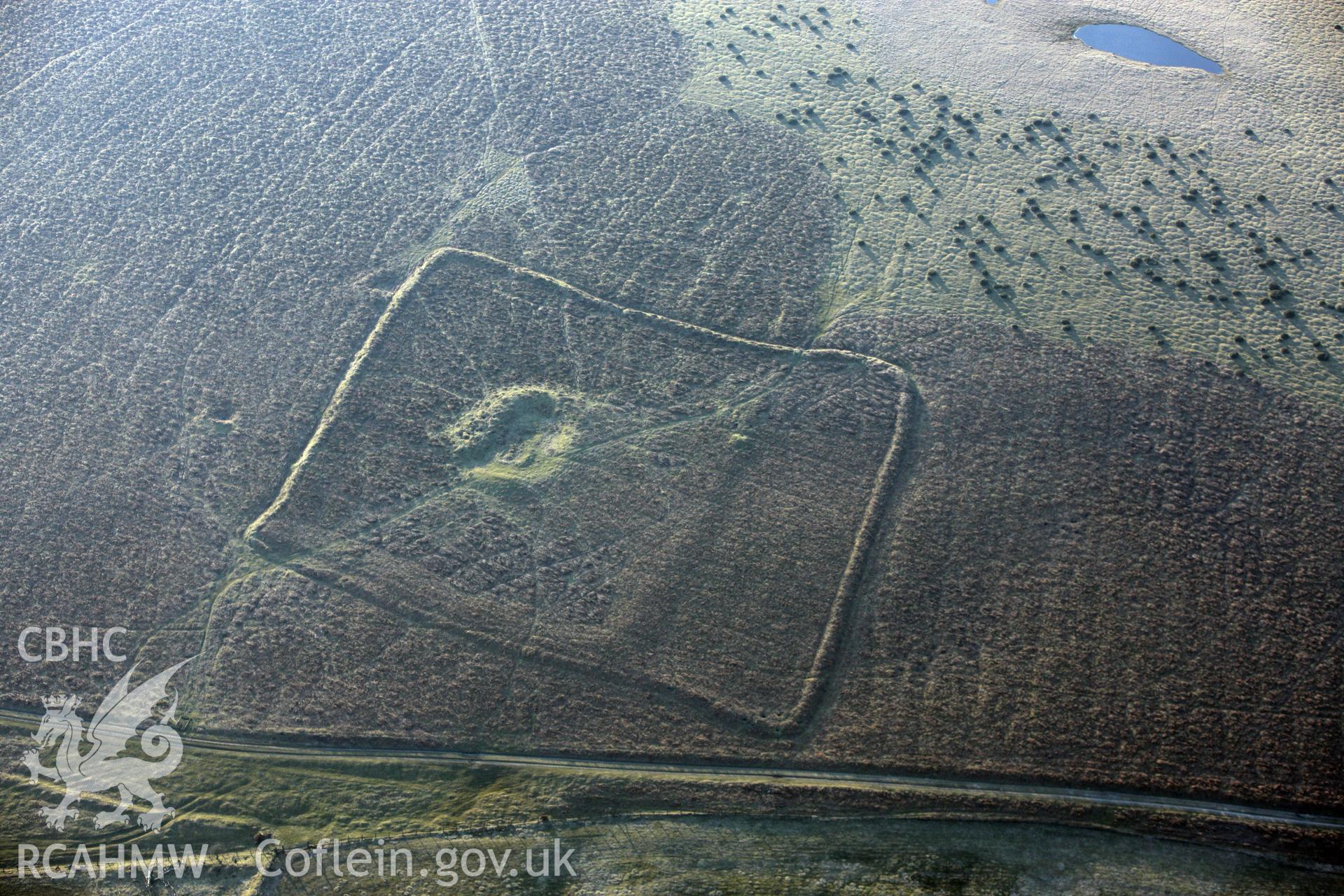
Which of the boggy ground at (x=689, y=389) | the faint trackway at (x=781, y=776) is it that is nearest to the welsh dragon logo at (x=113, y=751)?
the boggy ground at (x=689, y=389)

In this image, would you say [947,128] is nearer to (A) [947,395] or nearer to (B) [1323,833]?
(A) [947,395]

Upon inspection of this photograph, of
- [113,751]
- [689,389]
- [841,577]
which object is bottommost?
[113,751]

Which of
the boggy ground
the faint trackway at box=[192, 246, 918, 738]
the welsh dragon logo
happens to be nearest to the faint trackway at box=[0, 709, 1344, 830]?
the boggy ground

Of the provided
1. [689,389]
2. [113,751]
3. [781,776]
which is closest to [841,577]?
[781,776]

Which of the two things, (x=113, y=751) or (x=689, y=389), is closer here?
(x=113, y=751)

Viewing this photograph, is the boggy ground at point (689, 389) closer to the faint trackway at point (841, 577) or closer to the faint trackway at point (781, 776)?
the faint trackway at point (841, 577)

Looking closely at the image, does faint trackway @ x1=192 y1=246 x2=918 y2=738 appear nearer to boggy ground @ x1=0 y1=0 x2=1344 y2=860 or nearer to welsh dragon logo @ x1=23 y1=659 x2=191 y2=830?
boggy ground @ x1=0 y1=0 x2=1344 y2=860

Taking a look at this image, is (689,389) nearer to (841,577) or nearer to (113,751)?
(841,577)
